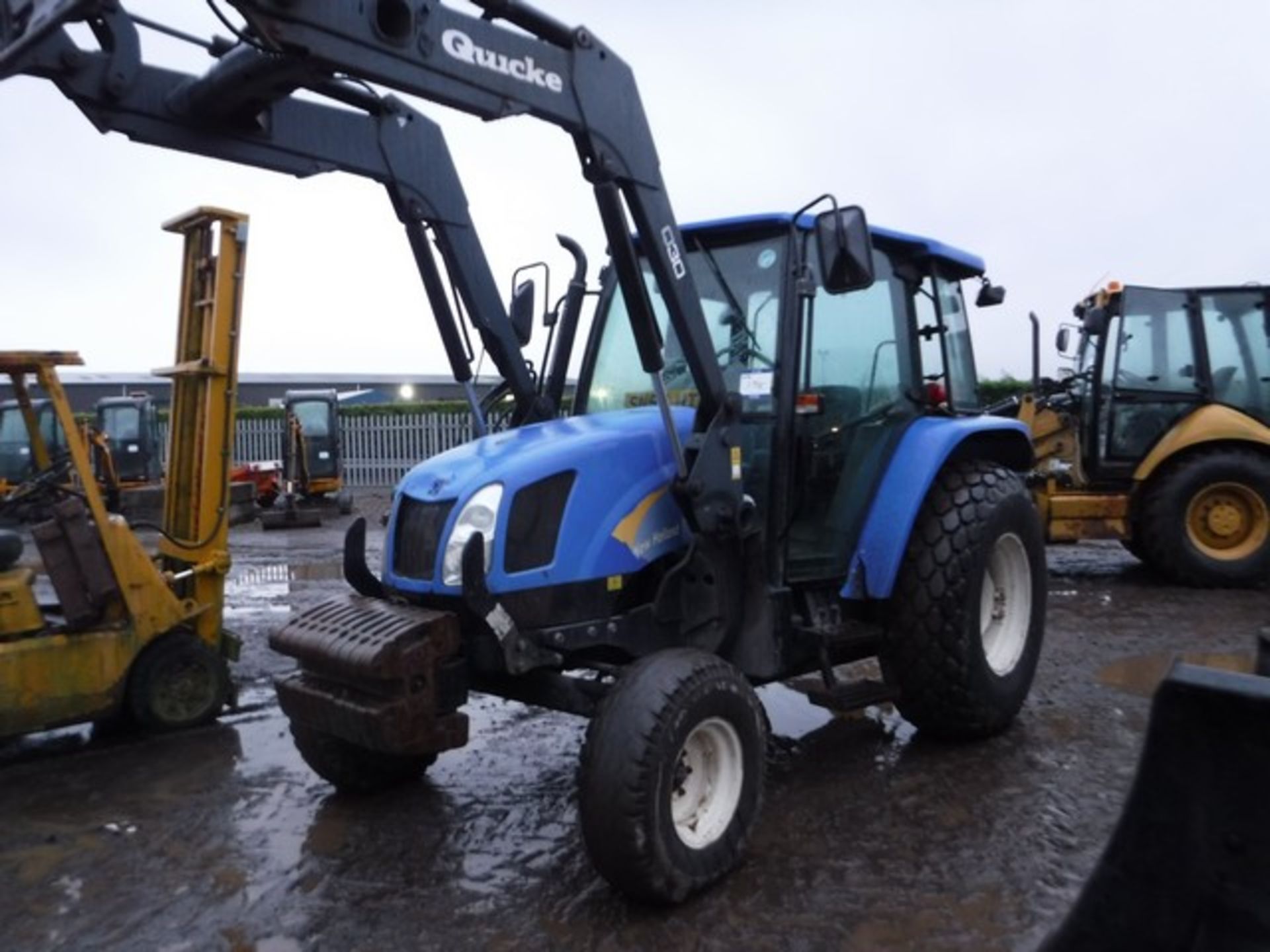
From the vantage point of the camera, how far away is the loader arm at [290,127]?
3.40 meters

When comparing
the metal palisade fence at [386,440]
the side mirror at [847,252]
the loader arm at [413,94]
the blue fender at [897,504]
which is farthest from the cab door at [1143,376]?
the metal palisade fence at [386,440]

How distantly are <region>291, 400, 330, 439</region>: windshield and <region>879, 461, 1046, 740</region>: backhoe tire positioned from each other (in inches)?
600

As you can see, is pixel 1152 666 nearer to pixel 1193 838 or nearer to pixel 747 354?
pixel 747 354

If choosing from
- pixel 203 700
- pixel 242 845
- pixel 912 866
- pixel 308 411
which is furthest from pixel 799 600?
pixel 308 411

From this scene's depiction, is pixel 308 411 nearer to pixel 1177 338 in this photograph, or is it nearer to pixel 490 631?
pixel 1177 338

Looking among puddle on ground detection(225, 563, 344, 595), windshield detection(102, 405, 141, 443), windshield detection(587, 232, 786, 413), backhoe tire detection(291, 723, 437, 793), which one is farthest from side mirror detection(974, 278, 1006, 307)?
windshield detection(102, 405, 141, 443)

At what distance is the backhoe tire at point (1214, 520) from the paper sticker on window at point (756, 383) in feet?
19.3

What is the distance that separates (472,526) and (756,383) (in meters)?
1.29

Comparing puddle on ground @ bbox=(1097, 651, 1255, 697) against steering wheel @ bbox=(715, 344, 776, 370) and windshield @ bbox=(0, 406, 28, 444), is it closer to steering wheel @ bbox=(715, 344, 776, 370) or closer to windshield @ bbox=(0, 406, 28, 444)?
steering wheel @ bbox=(715, 344, 776, 370)

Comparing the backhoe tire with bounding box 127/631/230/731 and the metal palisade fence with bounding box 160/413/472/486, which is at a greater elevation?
the metal palisade fence with bounding box 160/413/472/486

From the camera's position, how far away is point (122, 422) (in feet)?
58.6

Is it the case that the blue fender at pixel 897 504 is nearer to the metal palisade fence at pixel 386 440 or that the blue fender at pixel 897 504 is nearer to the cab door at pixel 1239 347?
the cab door at pixel 1239 347

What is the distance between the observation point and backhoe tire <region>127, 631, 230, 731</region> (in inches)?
200

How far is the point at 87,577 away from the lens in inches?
192
